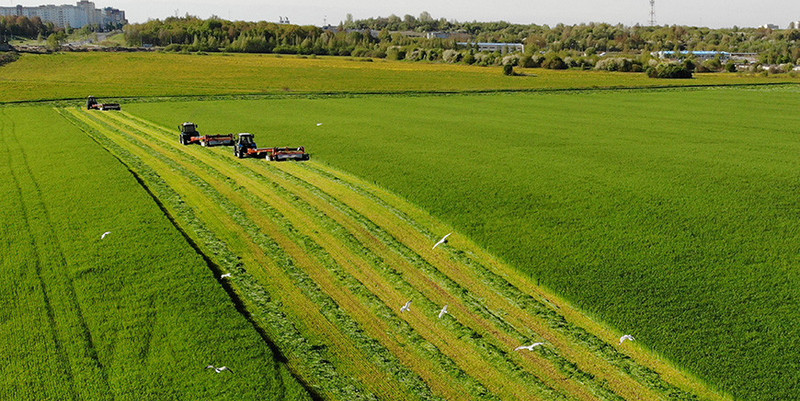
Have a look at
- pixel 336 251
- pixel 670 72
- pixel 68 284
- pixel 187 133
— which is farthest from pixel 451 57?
pixel 68 284

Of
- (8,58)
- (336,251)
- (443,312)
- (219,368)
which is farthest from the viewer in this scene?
(8,58)

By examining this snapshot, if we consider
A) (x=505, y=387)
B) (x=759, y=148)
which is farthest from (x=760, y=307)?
(x=759, y=148)

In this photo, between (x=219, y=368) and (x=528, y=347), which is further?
(x=528, y=347)

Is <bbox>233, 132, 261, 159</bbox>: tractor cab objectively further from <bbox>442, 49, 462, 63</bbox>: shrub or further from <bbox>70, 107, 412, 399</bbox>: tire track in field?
<bbox>442, 49, 462, 63</bbox>: shrub

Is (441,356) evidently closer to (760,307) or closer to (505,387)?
A: (505,387)

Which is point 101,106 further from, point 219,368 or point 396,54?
point 396,54

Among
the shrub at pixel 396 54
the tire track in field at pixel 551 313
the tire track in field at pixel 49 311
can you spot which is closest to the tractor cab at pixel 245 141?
the tire track in field at pixel 49 311

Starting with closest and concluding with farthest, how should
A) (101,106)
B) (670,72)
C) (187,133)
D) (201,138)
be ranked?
1. (201,138)
2. (187,133)
3. (101,106)
4. (670,72)

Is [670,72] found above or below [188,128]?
above
